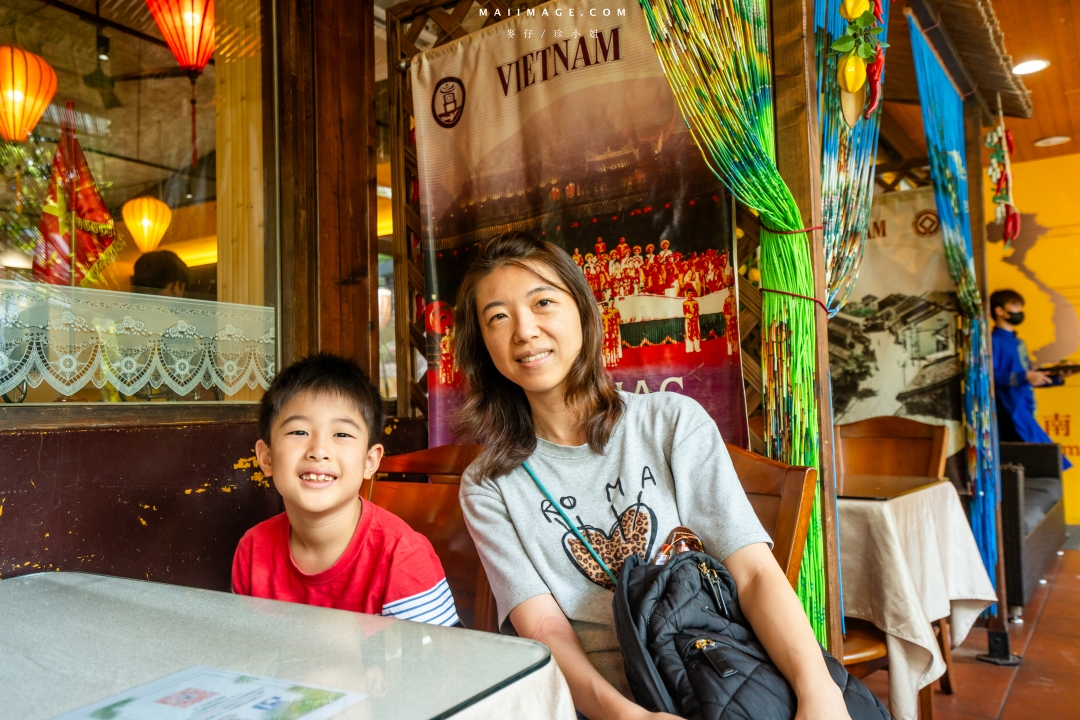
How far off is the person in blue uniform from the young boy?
4599 mm

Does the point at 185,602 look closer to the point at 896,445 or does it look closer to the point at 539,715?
the point at 539,715

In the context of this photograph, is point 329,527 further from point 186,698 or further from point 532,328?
point 186,698

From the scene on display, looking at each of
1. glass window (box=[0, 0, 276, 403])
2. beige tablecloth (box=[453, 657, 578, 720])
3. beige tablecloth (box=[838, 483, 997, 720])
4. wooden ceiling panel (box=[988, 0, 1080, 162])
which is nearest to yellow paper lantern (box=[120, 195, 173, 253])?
glass window (box=[0, 0, 276, 403])

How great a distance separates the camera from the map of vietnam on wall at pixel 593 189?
6.71ft

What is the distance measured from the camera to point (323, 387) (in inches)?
56.6

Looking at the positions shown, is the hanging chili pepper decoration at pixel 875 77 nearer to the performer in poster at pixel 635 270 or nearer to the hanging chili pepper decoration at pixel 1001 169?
the performer in poster at pixel 635 270

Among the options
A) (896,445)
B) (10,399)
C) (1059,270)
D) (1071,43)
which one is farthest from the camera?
(1059,270)

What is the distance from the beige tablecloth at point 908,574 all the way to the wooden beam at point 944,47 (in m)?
1.97

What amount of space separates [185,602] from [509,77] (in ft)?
6.60

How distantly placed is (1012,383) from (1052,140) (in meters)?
2.20

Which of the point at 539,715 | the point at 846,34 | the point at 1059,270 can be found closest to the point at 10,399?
the point at 539,715

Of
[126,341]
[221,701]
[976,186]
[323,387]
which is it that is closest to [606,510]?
[323,387]

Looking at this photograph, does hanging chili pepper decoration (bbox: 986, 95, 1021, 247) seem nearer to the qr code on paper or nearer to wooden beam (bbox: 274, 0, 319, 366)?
wooden beam (bbox: 274, 0, 319, 366)

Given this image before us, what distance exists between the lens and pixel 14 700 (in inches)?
23.4
